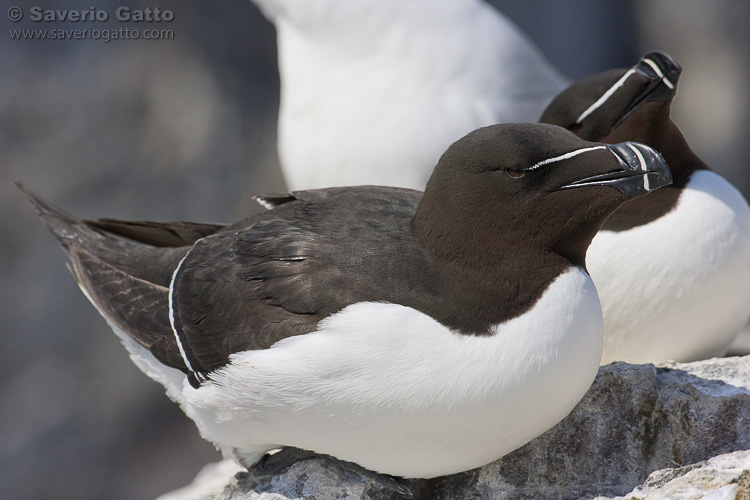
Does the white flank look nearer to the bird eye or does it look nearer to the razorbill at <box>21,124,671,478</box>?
the razorbill at <box>21,124,671,478</box>

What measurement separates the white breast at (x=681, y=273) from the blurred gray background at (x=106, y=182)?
13.3 feet

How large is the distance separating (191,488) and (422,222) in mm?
1813

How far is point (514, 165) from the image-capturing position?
2.07 meters

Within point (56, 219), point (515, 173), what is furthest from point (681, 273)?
point (56, 219)

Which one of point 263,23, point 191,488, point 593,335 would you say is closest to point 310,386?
point 593,335

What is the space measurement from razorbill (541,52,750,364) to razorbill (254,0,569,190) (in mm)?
1376

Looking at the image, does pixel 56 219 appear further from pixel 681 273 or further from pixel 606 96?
pixel 681 273

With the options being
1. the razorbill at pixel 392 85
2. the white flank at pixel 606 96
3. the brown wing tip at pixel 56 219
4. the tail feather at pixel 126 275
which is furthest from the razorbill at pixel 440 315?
the razorbill at pixel 392 85

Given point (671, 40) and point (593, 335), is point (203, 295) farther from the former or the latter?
point (671, 40)

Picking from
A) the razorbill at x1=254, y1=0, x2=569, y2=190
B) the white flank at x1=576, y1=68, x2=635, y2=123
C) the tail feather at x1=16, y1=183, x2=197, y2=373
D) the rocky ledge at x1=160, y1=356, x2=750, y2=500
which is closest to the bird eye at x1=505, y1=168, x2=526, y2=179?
the rocky ledge at x1=160, y1=356, x2=750, y2=500

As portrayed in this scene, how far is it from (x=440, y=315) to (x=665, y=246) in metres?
0.93

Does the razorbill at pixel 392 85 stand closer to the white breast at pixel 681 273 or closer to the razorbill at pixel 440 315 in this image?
the white breast at pixel 681 273

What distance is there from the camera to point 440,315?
81.9 inches

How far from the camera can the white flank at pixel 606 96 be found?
2719 mm
